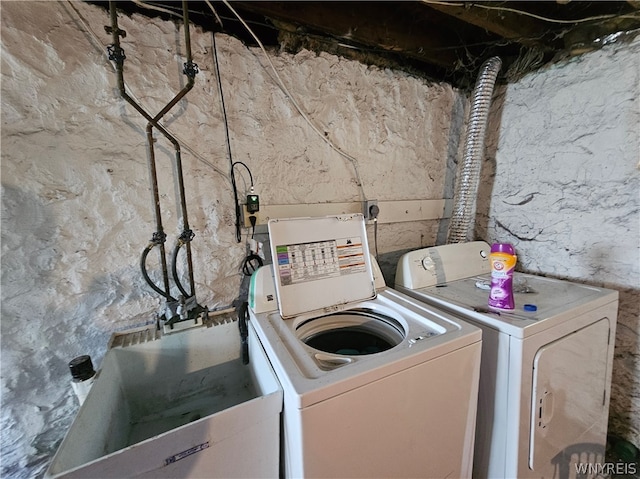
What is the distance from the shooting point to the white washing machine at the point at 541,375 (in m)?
0.88

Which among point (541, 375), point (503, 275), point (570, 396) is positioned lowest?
point (570, 396)

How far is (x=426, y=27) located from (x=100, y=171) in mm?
1651

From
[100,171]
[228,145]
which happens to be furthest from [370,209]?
[100,171]

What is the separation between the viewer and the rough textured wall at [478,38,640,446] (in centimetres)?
120

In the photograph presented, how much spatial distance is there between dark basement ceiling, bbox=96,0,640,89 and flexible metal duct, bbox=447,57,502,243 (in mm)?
156

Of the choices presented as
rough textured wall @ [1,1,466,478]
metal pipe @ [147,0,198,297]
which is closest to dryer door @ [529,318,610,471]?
rough textured wall @ [1,1,466,478]

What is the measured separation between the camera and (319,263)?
1.09 metres

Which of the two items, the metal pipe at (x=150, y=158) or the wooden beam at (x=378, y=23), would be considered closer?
the metal pipe at (x=150, y=158)

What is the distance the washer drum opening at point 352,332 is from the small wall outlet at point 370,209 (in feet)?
1.84

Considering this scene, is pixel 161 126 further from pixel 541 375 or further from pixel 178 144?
pixel 541 375

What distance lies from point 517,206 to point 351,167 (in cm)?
102

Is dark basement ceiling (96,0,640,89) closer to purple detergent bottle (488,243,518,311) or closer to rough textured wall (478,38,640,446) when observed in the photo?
rough textured wall (478,38,640,446)

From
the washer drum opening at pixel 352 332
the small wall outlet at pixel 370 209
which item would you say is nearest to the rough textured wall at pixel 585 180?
the small wall outlet at pixel 370 209

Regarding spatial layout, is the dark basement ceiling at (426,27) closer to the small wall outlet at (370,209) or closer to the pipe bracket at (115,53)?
the pipe bracket at (115,53)
